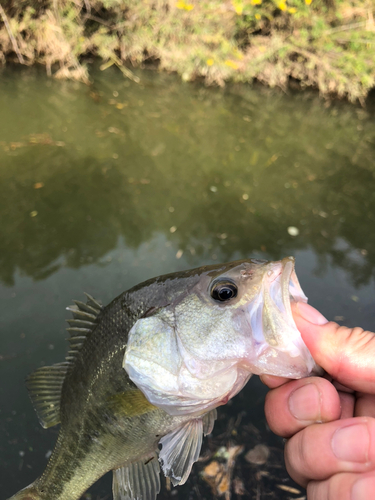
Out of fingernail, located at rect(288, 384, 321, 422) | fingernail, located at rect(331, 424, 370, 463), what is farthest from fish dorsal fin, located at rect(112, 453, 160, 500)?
fingernail, located at rect(331, 424, 370, 463)

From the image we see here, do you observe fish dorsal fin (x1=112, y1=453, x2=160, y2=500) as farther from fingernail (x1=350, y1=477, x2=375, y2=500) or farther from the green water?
the green water

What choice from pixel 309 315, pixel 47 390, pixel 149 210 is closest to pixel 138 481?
pixel 47 390

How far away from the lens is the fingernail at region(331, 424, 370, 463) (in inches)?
42.1

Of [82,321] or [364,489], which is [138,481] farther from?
[364,489]

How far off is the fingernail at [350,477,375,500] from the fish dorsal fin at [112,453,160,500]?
809 millimetres

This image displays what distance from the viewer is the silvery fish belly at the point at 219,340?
3.62 ft

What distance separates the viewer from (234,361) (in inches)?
45.3

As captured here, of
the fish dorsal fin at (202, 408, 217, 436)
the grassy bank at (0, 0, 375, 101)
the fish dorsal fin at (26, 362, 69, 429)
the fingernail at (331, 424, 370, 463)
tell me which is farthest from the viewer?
the grassy bank at (0, 0, 375, 101)

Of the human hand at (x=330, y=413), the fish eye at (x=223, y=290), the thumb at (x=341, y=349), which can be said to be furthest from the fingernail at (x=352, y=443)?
the fish eye at (x=223, y=290)

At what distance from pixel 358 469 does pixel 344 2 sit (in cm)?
1237

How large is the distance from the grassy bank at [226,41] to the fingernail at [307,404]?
836cm

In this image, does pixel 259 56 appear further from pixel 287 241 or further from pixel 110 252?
pixel 110 252

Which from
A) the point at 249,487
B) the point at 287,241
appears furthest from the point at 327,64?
A: the point at 249,487

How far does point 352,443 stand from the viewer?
3.55 feet
